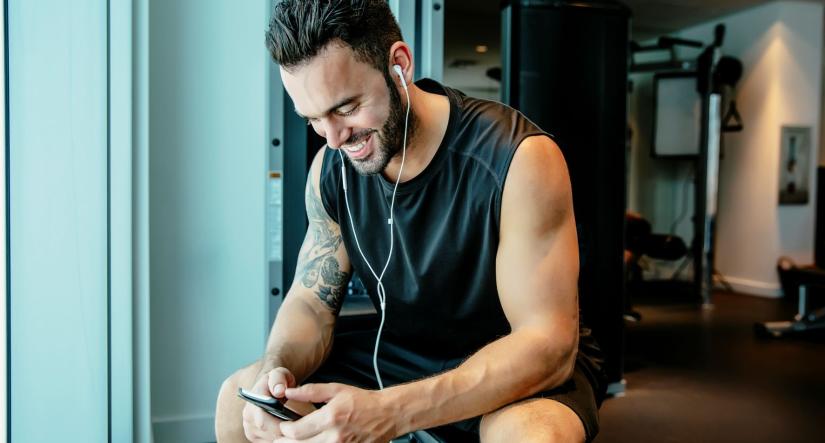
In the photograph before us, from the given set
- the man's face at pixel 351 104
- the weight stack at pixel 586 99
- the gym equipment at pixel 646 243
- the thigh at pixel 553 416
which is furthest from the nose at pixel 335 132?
the gym equipment at pixel 646 243

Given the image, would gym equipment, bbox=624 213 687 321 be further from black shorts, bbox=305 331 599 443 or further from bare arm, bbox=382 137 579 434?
bare arm, bbox=382 137 579 434

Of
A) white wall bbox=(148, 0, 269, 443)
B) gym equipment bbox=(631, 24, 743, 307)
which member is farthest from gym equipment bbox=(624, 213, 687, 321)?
white wall bbox=(148, 0, 269, 443)

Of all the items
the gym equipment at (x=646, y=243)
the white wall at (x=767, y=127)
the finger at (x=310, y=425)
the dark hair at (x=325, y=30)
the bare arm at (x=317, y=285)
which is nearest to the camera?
the finger at (x=310, y=425)

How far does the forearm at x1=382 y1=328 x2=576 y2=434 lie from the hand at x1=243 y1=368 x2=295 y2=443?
17cm

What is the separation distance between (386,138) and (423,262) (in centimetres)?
23

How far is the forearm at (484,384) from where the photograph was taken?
98cm

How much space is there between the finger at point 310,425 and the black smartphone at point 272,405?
0.03 metres

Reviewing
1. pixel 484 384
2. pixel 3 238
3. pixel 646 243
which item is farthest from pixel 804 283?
pixel 3 238

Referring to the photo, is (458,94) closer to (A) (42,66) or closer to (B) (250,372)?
(B) (250,372)

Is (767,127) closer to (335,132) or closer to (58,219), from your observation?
(335,132)

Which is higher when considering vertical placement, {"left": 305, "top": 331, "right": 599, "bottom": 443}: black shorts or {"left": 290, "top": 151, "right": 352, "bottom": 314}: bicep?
{"left": 290, "top": 151, "right": 352, "bottom": 314}: bicep

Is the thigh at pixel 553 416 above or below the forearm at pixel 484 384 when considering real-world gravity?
below

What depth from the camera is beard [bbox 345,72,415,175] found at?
1.10m

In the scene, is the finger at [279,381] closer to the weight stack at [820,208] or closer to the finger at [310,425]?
the finger at [310,425]
